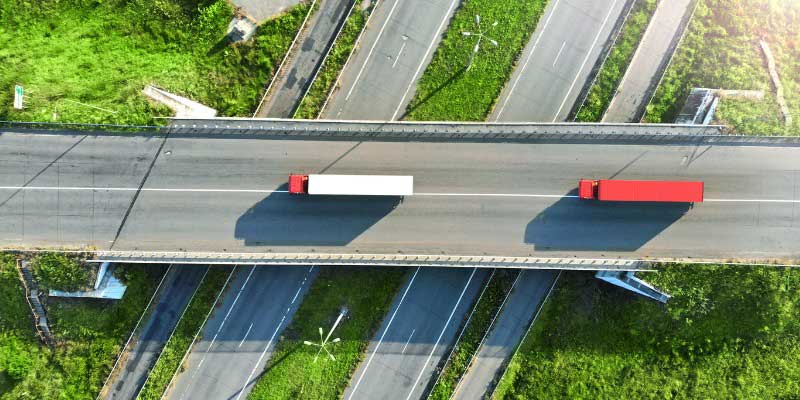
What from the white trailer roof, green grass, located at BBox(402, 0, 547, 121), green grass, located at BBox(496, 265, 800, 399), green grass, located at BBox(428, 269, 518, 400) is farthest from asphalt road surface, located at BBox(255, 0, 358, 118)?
green grass, located at BBox(496, 265, 800, 399)

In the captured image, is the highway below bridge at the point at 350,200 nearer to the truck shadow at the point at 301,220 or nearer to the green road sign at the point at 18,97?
the truck shadow at the point at 301,220

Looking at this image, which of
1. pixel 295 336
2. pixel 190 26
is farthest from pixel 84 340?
pixel 190 26

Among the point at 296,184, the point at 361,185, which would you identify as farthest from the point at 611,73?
the point at 296,184

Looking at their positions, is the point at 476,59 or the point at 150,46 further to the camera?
the point at 150,46

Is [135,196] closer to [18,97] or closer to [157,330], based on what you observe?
[157,330]

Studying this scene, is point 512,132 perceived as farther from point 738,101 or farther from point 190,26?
point 190,26
